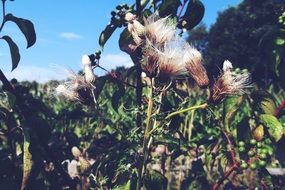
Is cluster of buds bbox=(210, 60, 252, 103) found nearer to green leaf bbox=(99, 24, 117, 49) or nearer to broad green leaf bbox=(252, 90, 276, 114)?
broad green leaf bbox=(252, 90, 276, 114)

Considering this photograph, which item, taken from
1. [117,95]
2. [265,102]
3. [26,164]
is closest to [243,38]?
[265,102]

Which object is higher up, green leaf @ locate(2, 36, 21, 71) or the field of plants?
green leaf @ locate(2, 36, 21, 71)

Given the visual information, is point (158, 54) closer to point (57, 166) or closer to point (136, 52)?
point (136, 52)

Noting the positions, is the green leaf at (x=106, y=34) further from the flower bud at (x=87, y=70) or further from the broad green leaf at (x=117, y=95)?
the flower bud at (x=87, y=70)

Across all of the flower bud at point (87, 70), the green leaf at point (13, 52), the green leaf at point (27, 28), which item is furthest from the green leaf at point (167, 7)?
the green leaf at point (13, 52)

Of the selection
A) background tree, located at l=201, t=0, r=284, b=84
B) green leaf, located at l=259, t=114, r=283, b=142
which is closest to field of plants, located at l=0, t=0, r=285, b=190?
green leaf, located at l=259, t=114, r=283, b=142

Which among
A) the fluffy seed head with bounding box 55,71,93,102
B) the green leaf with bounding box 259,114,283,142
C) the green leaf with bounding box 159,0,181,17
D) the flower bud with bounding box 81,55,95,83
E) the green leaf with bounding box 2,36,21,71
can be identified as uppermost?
the green leaf with bounding box 159,0,181,17
